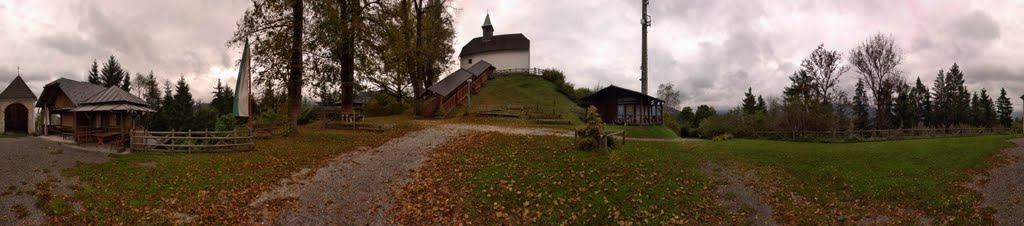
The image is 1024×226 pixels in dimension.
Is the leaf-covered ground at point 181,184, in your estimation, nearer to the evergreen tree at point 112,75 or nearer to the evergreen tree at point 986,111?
the evergreen tree at point 112,75

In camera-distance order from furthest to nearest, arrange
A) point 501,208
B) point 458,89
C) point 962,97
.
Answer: point 962,97, point 458,89, point 501,208

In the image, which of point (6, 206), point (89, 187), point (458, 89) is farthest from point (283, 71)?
point (458, 89)

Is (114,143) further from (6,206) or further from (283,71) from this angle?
(6,206)

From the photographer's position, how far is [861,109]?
71438mm

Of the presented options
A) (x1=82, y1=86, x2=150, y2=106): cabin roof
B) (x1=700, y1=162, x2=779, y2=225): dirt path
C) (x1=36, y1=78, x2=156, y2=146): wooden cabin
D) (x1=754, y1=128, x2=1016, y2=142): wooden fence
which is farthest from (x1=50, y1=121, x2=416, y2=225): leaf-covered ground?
(x1=754, y1=128, x2=1016, y2=142): wooden fence

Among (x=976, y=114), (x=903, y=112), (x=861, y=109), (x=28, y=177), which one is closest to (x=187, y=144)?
(x=28, y=177)

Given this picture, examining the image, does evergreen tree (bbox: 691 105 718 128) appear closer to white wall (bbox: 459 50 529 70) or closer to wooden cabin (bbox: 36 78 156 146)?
white wall (bbox: 459 50 529 70)

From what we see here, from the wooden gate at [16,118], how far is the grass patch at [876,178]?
51.1 m

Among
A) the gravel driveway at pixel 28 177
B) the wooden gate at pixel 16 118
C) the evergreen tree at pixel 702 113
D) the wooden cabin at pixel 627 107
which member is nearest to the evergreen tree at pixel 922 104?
the evergreen tree at pixel 702 113

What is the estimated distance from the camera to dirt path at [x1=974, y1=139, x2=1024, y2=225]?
10828 millimetres

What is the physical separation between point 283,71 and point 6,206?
1452 cm

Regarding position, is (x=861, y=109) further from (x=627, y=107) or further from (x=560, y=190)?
(x=560, y=190)

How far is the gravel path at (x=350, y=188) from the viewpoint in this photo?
35.9 feet

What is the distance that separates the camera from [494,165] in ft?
52.3
